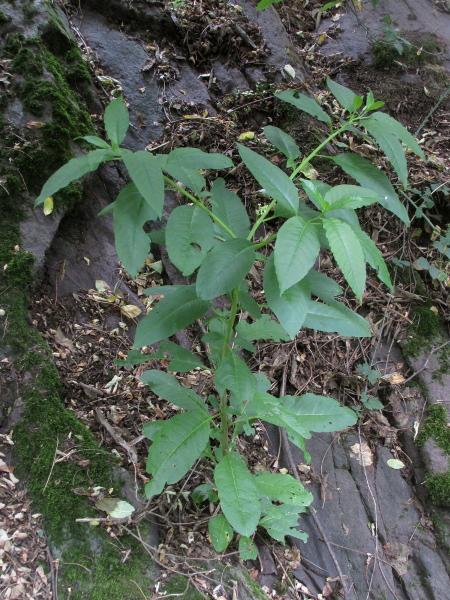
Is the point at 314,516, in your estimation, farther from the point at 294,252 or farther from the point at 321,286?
the point at 294,252

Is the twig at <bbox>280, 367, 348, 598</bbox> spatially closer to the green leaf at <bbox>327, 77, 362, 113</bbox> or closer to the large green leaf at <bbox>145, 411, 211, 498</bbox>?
the large green leaf at <bbox>145, 411, 211, 498</bbox>

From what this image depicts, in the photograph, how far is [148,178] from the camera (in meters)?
1.31

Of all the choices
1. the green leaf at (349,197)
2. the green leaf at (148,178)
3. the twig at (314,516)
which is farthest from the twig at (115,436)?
the green leaf at (349,197)

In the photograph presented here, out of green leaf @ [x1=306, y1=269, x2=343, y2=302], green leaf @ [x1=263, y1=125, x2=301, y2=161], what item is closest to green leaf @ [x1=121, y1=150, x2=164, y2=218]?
green leaf @ [x1=306, y1=269, x2=343, y2=302]

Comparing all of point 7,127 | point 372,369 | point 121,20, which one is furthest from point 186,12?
point 372,369

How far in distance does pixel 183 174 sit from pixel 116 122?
12.8 inches

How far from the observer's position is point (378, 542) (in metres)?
2.58

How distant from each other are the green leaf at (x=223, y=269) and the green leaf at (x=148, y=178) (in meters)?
0.26

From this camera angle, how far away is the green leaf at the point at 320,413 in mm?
1953

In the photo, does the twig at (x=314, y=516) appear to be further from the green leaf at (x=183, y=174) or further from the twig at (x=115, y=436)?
the green leaf at (x=183, y=174)

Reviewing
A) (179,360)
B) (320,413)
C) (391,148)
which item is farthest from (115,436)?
(391,148)

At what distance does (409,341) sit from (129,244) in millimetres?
2698

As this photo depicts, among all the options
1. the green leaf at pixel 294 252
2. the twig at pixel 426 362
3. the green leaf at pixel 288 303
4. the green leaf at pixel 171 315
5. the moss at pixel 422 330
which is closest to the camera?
the green leaf at pixel 294 252

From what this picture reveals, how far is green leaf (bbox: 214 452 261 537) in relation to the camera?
1.56 meters
